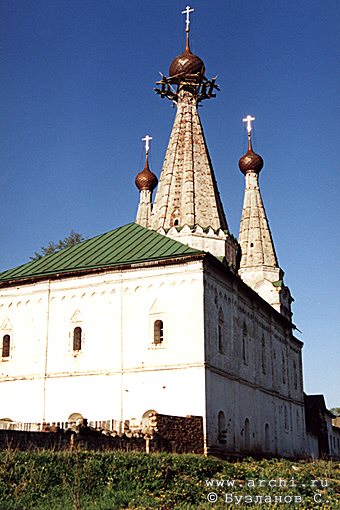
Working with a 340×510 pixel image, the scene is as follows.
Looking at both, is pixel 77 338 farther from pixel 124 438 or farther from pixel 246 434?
pixel 246 434

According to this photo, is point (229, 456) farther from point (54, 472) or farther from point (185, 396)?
point (54, 472)

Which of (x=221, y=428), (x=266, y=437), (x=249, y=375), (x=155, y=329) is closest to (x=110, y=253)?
(x=155, y=329)

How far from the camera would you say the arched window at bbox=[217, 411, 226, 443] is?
925 inches

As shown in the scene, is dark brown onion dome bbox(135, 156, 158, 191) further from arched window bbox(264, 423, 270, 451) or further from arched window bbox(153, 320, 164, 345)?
arched window bbox(153, 320, 164, 345)

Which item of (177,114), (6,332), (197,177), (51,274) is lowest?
(6,332)

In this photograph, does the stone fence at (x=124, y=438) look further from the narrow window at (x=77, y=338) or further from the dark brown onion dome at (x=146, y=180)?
the dark brown onion dome at (x=146, y=180)

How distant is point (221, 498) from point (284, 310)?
25.3 meters

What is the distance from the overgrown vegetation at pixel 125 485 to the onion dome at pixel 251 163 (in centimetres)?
2545

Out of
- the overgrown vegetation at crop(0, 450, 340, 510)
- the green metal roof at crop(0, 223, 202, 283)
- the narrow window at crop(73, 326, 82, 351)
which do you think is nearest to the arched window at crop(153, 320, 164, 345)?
the green metal roof at crop(0, 223, 202, 283)

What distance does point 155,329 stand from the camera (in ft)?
78.3

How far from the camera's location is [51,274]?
26.1m

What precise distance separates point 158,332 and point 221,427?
3846 mm

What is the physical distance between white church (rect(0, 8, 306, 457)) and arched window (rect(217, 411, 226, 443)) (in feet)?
0.11

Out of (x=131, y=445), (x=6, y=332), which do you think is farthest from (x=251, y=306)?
(x=131, y=445)
